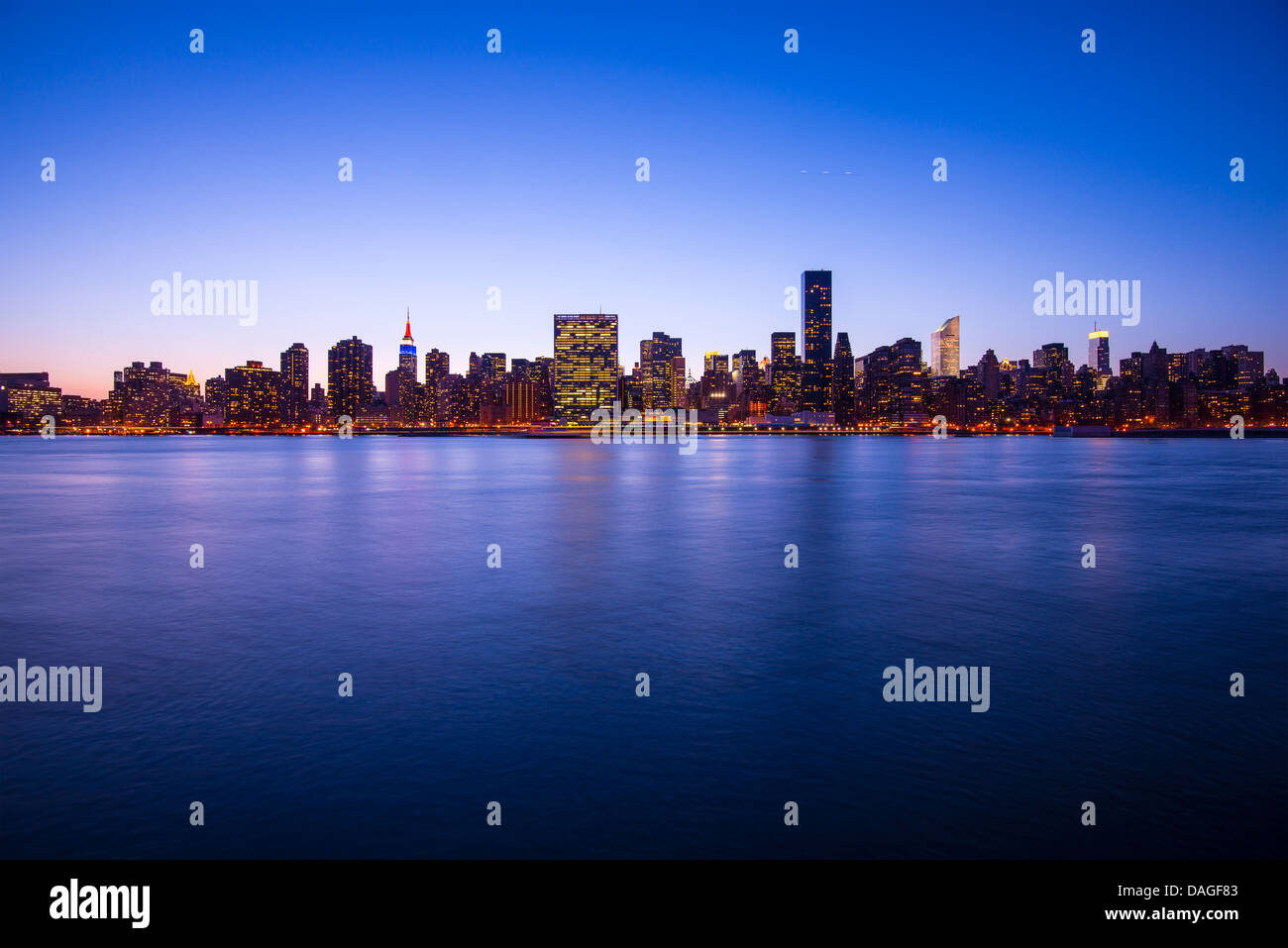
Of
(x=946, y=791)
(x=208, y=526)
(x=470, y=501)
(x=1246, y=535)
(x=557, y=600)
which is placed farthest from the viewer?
(x=470, y=501)

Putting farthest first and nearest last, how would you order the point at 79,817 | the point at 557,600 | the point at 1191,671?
1. the point at 557,600
2. the point at 1191,671
3. the point at 79,817

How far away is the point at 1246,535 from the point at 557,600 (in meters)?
36.4

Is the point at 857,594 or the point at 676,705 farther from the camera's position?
the point at 857,594

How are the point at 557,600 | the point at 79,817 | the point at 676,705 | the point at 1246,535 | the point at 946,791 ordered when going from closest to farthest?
the point at 79,817
the point at 946,791
the point at 676,705
the point at 557,600
the point at 1246,535

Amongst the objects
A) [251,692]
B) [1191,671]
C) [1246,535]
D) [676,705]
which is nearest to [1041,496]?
[1246,535]

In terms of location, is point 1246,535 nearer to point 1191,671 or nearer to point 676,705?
point 1191,671

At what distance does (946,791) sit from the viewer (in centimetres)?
1066

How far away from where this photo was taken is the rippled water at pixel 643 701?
982cm

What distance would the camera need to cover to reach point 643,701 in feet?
47.2

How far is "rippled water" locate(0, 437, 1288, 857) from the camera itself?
982 cm

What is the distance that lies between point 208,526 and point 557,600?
28.7m
